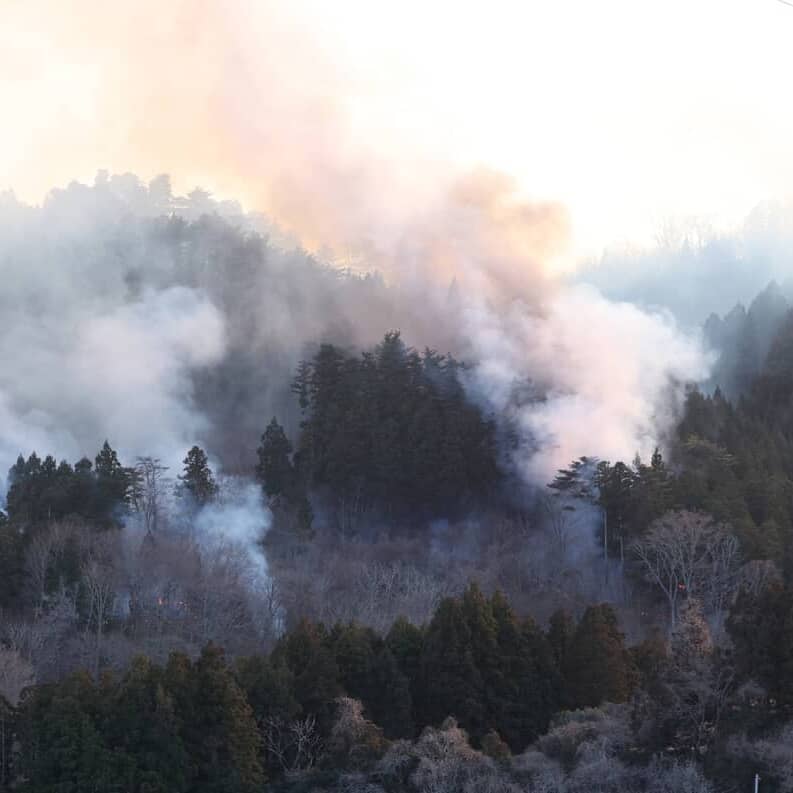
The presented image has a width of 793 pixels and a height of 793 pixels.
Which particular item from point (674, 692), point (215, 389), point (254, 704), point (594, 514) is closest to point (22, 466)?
point (215, 389)

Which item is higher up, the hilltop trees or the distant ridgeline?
the distant ridgeline

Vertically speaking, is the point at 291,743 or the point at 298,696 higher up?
the point at 298,696

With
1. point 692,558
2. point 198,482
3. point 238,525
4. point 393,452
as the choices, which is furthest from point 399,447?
point 692,558

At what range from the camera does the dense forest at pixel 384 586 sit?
24.4 meters

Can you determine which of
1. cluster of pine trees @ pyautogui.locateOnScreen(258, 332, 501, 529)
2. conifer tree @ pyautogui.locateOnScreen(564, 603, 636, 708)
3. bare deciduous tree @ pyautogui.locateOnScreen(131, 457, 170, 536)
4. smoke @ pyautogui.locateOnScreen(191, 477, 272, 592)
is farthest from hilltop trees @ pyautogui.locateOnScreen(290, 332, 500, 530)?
conifer tree @ pyautogui.locateOnScreen(564, 603, 636, 708)

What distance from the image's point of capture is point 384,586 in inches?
1570

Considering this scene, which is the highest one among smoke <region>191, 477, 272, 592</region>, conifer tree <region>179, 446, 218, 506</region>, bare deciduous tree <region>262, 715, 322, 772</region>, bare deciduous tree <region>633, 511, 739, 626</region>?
conifer tree <region>179, 446, 218, 506</region>

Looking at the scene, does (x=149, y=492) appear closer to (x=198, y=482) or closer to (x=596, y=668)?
(x=198, y=482)

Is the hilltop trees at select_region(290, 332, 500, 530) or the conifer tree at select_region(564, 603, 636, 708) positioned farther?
the hilltop trees at select_region(290, 332, 500, 530)

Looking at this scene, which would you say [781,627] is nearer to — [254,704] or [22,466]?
[254,704]

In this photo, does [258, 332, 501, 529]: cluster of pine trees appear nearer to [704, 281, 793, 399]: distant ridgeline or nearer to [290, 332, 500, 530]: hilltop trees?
[290, 332, 500, 530]: hilltop trees

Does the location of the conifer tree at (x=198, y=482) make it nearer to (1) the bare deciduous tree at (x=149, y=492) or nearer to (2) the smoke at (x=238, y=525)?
(2) the smoke at (x=238, y=525)

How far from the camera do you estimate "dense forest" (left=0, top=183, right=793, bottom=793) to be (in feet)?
80.1

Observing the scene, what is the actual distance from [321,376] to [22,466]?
12096 mm
